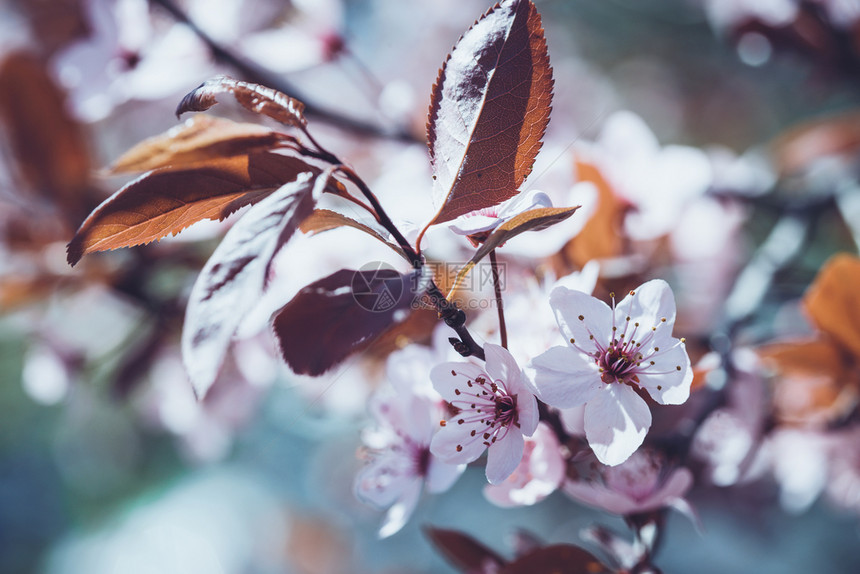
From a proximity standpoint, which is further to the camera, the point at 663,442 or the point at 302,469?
the point at 302,469

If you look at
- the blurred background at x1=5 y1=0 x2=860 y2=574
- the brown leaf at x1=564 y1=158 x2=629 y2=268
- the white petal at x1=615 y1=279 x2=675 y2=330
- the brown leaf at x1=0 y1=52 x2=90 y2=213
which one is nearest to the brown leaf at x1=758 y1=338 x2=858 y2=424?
the blurred background at x1=5 y1=0 x2=860 y2=574

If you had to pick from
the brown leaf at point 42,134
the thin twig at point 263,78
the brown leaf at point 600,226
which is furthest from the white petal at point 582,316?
the brown leaf at point 42,134

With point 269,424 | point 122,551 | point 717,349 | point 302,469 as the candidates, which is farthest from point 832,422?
point 122,551

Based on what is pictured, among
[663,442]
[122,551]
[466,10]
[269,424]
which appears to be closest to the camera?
[663,442]

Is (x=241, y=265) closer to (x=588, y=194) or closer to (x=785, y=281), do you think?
(x=588, y=194)

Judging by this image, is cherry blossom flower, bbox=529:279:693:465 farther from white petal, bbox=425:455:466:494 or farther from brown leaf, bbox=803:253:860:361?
brown leaf, bbox=803:253:860:361
